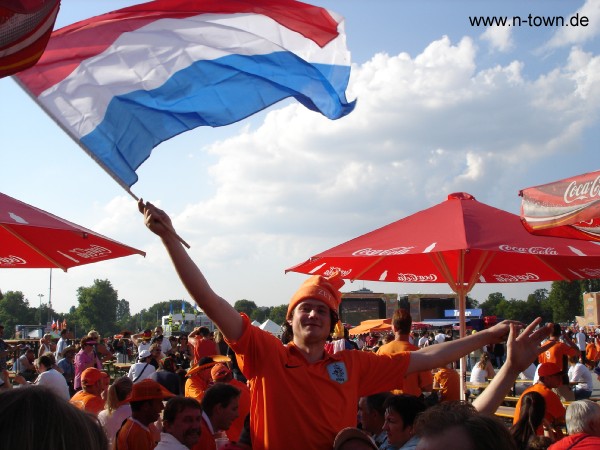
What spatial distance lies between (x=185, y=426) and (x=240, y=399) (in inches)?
59.1

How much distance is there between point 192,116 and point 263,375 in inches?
72.8

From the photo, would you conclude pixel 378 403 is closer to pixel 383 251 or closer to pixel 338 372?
pixel 338 372

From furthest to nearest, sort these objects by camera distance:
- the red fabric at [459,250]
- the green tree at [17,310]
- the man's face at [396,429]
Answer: the green tree at [17,310], the red fabric at [459,250], the man's face at [396,429]

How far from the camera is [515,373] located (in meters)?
2.66

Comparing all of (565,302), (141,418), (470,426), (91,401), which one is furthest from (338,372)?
(565,302)

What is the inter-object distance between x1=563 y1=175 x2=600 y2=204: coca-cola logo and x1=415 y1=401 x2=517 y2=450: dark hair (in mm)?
4277

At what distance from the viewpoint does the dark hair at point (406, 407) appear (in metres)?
4.11

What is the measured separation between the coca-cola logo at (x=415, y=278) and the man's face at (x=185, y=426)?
197 inches

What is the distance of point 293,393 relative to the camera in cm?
314

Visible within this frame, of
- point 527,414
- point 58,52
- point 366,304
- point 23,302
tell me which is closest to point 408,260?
point 527,414

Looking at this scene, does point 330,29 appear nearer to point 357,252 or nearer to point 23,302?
point 357,252

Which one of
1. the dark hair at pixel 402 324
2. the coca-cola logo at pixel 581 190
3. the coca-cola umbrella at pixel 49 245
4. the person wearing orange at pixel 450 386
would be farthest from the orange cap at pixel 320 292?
the person wearing orange at pixel 450 386

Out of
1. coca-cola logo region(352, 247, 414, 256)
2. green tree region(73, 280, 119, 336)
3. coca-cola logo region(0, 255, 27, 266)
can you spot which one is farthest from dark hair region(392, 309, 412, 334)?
green tree region(73, 280, 119, 336)

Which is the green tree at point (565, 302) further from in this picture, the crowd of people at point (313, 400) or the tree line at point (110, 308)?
the crowd of people at point (313, 400)
